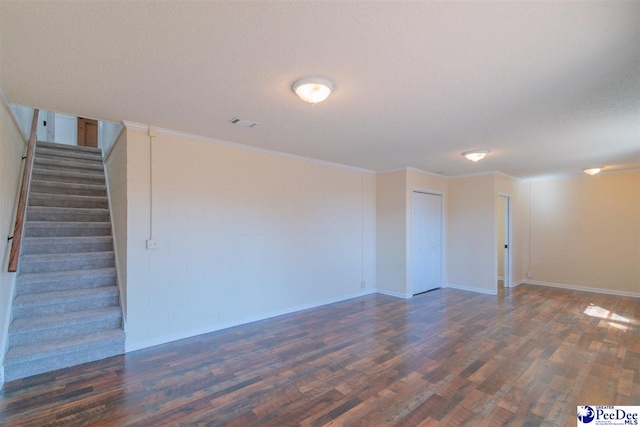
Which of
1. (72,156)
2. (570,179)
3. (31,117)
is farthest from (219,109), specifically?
(570,179)

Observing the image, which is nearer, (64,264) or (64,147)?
(64,264)

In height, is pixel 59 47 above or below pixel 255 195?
above

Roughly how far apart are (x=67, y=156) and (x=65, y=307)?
323 centimetres

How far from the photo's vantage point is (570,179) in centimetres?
652

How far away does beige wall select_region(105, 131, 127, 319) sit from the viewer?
134 inches

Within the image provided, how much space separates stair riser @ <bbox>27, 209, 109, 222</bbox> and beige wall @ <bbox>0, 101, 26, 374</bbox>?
710 mm

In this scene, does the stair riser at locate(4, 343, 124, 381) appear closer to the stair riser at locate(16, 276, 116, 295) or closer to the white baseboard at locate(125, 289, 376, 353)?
the white baseboard at locate(125, 289, 376, 353)

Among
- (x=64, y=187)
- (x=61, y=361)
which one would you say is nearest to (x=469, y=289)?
(x=61, y=361)

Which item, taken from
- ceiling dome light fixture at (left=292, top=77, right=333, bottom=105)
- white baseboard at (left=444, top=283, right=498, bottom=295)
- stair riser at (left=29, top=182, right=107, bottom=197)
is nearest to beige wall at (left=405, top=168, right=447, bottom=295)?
white baseboard at (left=444, top=283, right=498, bottom=295)

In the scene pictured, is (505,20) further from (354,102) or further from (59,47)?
(59,47)

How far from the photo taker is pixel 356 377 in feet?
9.07

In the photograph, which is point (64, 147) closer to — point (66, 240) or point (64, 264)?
point (66, 240)

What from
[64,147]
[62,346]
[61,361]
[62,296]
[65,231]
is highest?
[64,147]

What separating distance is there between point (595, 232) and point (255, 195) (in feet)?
22.8
